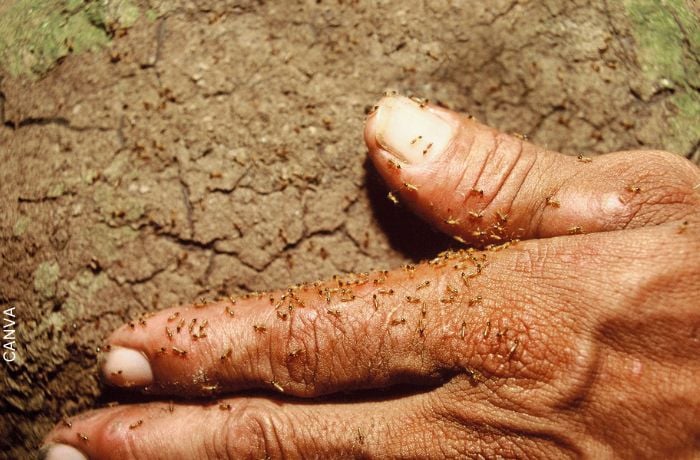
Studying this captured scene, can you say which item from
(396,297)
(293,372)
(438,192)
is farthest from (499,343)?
(293,372)

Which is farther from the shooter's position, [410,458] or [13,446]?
[13,446]

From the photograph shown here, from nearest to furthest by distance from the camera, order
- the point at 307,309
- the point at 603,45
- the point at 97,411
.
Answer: the point at 307,309, the point at 97,411, the point at 603,45

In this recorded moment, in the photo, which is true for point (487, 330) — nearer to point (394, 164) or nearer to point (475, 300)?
point (475, 300)

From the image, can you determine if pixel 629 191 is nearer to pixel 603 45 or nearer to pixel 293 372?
pixel 603 45

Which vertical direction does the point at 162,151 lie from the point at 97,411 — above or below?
above

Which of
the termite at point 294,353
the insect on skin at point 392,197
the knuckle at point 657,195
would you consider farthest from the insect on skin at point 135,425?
the knuckle at point 657,195

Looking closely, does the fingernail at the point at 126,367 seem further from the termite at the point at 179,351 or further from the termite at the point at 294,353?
the termite at the point at 294,353

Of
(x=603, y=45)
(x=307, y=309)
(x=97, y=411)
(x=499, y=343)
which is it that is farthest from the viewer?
(x=603, y=45)
